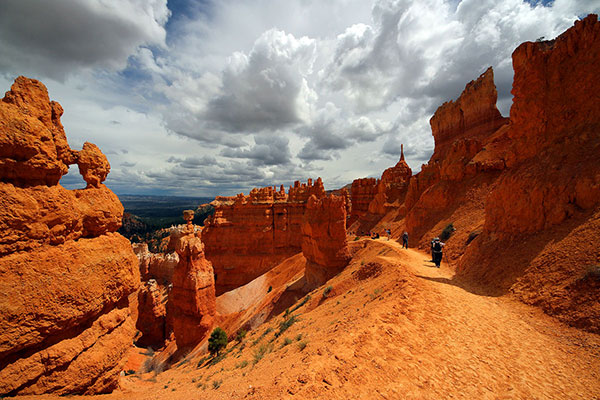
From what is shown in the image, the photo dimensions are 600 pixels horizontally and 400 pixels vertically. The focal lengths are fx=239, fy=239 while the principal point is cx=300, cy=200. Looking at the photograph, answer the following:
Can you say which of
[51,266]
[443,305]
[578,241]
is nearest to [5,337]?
[51,266]

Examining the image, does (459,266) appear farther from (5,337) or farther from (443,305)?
(5,337)

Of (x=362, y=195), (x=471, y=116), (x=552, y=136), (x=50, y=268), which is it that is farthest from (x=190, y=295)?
(x=471, y=116)

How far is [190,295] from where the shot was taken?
23.4 metres

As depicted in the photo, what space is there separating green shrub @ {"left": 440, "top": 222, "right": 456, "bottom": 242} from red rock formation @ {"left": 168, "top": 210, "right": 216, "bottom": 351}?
22.4m

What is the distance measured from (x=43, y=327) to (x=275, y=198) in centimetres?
4529

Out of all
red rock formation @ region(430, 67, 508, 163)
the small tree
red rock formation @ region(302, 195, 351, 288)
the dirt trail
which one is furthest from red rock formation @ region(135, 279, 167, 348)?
red rock formation @ region(430, 67, 508, 163)

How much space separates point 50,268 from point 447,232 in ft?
76.1

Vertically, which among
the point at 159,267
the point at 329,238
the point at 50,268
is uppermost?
the point at 50,268

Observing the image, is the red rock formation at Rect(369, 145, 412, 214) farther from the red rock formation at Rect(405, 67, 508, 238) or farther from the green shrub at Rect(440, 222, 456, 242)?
the green shrub at Rect(440, 222, 456, 242)

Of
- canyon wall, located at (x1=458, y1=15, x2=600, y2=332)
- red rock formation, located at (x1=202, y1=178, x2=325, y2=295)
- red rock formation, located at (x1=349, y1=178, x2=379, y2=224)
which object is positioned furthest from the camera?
red rock formation, located at (x1=349, y1=178, x2=379, y2=224)

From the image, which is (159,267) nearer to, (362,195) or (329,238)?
(329,238)

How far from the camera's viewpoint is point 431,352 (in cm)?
637

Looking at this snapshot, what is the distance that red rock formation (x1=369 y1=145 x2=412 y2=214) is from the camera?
42219mm

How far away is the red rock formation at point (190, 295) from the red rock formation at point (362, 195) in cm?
3571
